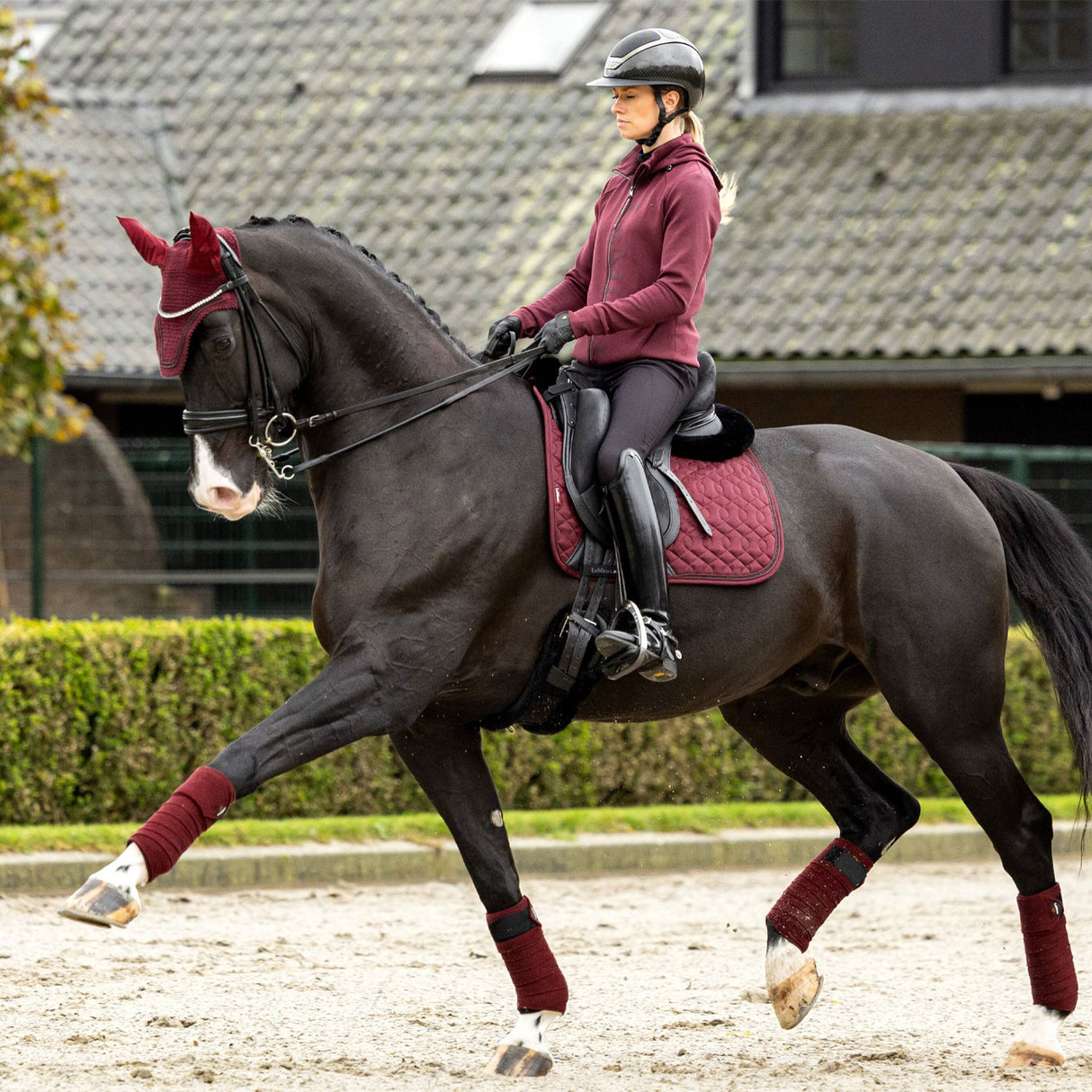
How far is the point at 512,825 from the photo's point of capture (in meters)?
10.2

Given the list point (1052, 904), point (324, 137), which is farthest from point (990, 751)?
point (324, 137)

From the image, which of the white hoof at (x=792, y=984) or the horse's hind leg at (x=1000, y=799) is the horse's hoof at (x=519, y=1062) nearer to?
the white hoof at (x=792, y=984)

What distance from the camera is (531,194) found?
53.6 feet

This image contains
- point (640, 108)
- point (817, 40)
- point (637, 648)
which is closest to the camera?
point (637, 648)

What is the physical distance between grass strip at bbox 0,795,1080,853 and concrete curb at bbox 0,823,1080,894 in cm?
9

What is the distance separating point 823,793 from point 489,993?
151 centimetres

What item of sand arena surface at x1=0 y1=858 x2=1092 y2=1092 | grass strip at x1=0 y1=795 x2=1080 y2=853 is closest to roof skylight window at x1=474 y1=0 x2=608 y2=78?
grass strip at x1=0 y1=795 x2=1080 y2=853

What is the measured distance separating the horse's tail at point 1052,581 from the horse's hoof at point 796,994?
117 cm

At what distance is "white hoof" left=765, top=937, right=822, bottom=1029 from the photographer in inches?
228

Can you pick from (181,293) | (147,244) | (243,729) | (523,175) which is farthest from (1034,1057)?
(523,175)

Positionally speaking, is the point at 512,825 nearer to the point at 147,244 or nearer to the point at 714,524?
the point at 714,524

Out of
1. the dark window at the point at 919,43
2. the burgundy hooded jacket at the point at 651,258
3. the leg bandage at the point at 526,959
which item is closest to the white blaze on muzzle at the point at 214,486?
the burgundy hooded jacket at the point at 651,258

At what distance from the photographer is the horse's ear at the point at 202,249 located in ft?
16.4

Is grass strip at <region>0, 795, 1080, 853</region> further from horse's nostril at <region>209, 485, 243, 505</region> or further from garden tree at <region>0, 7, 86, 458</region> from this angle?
horse's nostril at <region>209, 485, 243, 505</region>
